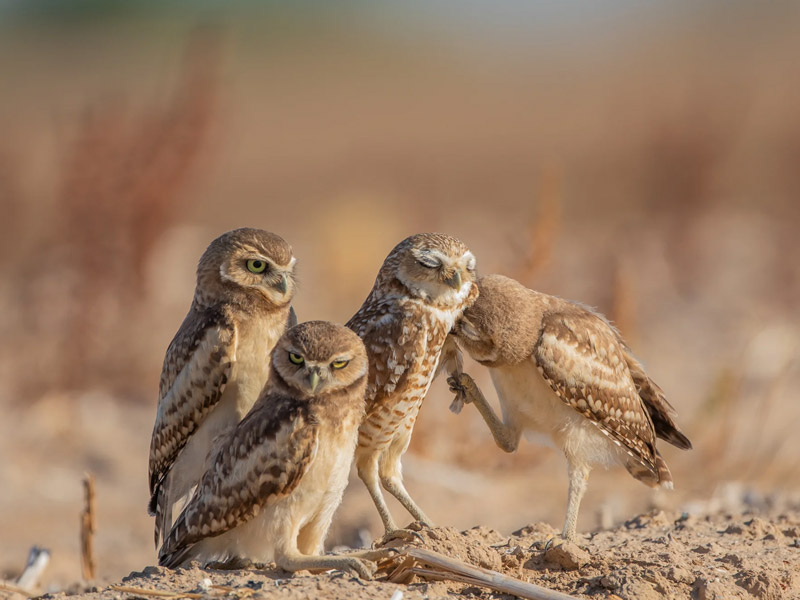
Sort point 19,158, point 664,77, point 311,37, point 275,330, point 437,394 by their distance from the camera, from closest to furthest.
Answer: point 275,330, point 437,394, point 19,158, point 664,77, point 311,37

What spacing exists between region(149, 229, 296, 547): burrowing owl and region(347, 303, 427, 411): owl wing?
1.91ft

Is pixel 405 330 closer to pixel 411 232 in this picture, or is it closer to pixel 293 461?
pixel 293 461

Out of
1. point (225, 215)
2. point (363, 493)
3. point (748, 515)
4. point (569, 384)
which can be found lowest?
point (225, 215)

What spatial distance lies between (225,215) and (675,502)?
1668cm

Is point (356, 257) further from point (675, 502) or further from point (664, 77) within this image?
point (664, 77)

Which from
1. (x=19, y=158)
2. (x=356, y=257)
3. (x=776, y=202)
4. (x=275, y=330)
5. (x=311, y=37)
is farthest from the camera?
(x=311, y=37)

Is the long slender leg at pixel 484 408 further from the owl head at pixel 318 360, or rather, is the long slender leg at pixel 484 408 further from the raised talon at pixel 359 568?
the raised talon at pixel 359 568

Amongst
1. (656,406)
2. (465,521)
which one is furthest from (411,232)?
(656,406)

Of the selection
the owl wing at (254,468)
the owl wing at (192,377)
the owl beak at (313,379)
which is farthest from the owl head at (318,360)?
the owl wing at (192,377)

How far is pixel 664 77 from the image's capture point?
34906 mm

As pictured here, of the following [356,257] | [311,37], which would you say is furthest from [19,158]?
[311,37]

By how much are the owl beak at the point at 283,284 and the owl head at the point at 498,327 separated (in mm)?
980

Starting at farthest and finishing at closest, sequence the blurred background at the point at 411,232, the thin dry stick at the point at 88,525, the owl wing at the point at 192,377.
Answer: the blurred background at the point at 411,232 < the thin dry stick at the point at 88,525 < the owl wing at the point at 192,377

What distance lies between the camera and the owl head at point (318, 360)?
17.1 feet
